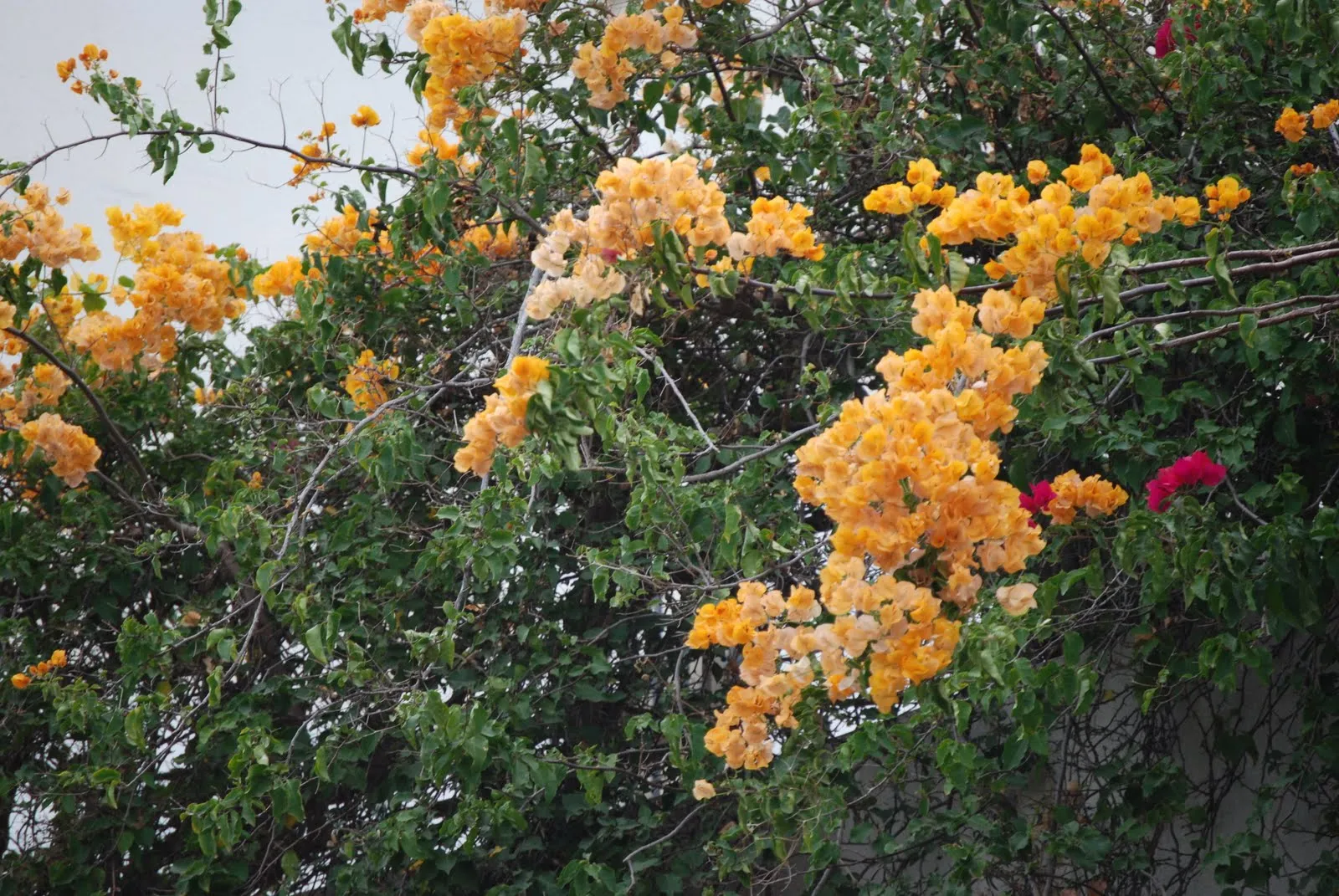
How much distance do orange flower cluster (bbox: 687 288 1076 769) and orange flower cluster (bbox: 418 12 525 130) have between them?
0.96m

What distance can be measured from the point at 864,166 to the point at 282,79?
2.15 metres

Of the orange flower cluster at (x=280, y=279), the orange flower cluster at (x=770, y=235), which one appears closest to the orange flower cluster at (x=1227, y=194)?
the orange flower cluster at (x=770, y=235)

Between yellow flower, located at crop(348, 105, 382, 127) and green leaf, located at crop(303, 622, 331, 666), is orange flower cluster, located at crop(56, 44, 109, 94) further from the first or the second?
green leaf, located at crop(303, 622, 331, 666)

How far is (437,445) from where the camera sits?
289 centimetres

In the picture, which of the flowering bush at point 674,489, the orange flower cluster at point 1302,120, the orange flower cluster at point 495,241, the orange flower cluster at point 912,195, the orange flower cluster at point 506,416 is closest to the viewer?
the orange flower cluster at point 506,416

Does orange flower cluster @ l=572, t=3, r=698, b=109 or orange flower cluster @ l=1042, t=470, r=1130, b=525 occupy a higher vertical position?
orange flower cluster @ l=572, t=3, r=698, b=109

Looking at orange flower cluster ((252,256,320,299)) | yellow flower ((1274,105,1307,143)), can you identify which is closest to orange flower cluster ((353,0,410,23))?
orange flower cluster ((252,256,320,299))

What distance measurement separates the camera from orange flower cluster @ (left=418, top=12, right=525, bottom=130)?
2.08 m

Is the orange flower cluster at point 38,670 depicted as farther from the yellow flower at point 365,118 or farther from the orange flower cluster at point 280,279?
the yellow flower at point 365,118

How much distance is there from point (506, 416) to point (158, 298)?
1.74 m

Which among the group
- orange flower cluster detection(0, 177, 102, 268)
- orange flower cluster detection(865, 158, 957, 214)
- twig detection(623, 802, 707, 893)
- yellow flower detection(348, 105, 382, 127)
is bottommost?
twig detection(623, 802, 707, 893)

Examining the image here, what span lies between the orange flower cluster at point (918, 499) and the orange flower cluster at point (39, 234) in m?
1.80

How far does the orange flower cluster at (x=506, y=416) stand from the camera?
4.42ft

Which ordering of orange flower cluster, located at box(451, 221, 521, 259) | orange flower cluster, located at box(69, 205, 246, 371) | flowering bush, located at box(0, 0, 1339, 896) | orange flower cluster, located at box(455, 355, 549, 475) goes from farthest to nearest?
orange flower cluster, located at box(451, 221, 521, 259) < orange flower cluster, located at box(69, 205, 246, 371) < flowering bush, located at box(0, 0, 1339, 896) < orange flower cluster, located at box(455, 355, 549, 475)
